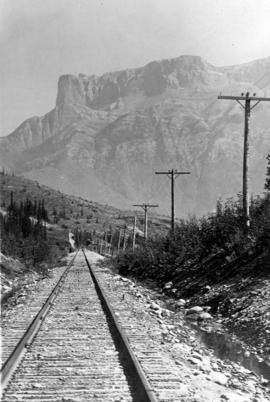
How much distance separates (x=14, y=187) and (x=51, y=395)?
154 meters

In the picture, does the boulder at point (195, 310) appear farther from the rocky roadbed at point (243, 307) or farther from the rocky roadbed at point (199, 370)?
the rocky roadbed at point (199, 370)

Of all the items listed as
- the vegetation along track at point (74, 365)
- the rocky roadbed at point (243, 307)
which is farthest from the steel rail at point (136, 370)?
the rocky roadbed at point (243, 307)

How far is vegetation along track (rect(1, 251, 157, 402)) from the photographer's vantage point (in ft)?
19.9

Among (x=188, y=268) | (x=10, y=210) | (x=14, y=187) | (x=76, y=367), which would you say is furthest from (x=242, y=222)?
(x=14, y=187)

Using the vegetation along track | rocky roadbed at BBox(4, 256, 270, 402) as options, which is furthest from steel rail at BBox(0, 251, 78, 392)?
rocky roadbed at BBox(4, 256, 270, 402)

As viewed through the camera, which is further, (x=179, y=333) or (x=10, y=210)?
(x=10, y=210)

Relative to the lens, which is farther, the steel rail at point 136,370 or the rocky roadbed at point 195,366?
the rocky roadbed at point 195,366

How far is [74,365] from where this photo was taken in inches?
289

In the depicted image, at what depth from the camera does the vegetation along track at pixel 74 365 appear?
19.9 feet

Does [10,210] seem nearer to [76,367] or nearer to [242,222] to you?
[242,222]

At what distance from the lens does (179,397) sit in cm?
602

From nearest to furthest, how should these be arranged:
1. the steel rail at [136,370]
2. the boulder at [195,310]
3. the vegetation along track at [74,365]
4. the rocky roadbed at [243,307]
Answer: the steel rail at [136,370]
the vegetation along track at [74,365]
the rocky roadbed at [243,307]
the boulder at [195,310]

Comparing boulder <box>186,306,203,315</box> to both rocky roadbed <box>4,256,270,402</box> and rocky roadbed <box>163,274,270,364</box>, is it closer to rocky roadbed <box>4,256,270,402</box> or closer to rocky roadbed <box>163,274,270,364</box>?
rocky roadbed <box>163,274,270,364</box>

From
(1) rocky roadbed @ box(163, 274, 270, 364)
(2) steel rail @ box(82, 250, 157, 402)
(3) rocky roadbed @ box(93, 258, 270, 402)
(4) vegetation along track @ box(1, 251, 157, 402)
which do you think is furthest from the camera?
(1) rocky roadbed @ box(163, 274, 270, 364)
